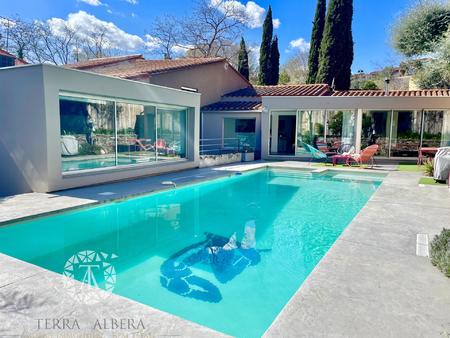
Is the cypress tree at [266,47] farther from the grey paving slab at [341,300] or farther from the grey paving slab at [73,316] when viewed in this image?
the grey paving slab at [73,316]

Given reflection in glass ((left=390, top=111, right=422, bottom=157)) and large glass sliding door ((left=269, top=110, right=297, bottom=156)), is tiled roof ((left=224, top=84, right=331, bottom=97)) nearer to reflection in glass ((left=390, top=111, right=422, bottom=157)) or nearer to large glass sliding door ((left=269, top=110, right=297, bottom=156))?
large glass sliding door ((left=269, top=110, right=297, bottom=156))

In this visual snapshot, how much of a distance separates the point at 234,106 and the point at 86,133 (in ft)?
39.7

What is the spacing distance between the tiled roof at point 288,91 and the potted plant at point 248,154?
4.29 metres

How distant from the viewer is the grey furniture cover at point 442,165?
11.0m

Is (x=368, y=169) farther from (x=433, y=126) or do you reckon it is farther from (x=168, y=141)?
(x=168, y=141)

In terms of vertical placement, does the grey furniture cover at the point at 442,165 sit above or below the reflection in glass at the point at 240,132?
below

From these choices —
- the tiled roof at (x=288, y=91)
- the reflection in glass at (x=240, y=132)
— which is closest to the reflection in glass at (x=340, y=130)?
the tiled roof at (x=288, y=91)

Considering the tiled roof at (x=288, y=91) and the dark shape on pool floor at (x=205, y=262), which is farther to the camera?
the tiled roof at (x=288, y=91)

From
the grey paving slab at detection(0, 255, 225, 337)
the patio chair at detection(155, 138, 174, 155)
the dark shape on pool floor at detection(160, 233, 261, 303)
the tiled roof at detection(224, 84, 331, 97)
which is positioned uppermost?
the tiled roof at detection(224, 84, 331, 97)

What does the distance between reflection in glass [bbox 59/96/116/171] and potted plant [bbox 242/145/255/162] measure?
8.67 metres

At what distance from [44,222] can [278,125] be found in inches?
622

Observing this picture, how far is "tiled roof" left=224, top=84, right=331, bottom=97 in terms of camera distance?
2080 cm

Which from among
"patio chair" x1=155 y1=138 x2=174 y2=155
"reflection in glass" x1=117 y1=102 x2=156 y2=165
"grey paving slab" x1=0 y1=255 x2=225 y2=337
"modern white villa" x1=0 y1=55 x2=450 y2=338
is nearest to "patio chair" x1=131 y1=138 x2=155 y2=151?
"reflection in glass" x1=117 y1=102 x2=156 y2=165

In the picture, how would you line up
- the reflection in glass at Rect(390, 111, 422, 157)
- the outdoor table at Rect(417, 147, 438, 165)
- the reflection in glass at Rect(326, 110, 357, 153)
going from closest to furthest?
the outdoor table at Rect(417, 147, 438, 165) < the reflection in glass at Rect(390, 111, 422, 157) < the reflection in glass at Rect(326, 110, 357, 153)
